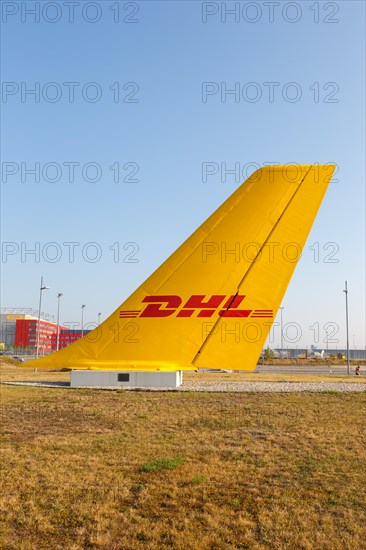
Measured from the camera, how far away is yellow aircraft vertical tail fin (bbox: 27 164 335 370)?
11.8 feet

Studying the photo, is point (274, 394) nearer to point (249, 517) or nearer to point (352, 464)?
point (352, 464)

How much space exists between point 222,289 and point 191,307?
0.31m

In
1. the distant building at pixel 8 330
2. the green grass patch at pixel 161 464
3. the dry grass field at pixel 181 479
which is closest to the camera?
the dry grass field at pixel 181 479

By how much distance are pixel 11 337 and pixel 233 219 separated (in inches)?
6756

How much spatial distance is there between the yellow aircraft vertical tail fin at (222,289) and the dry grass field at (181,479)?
397cm

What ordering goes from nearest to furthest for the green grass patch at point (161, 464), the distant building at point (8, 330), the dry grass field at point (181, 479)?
the dry grass field at point (181, 479)
the green grass patch at point (161, 464)
the distant building at point (8, 330)

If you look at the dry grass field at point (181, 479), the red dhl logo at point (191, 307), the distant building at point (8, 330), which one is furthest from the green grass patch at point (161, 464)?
the distant building at point (8, 330)

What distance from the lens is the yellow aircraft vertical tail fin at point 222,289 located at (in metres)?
3.59

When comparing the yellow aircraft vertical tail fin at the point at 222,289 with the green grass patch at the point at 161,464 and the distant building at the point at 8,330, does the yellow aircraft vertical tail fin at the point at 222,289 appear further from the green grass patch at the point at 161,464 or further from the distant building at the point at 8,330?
the distant building at the point at 8,330

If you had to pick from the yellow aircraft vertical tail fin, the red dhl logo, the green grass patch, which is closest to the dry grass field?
the green grass patch

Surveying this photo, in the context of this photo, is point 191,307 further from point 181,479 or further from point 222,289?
point 181,479

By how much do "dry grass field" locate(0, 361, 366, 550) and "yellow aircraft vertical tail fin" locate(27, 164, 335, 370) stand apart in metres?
3.97

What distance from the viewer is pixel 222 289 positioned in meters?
3.71

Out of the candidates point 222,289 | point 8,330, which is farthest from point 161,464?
point 8,330
